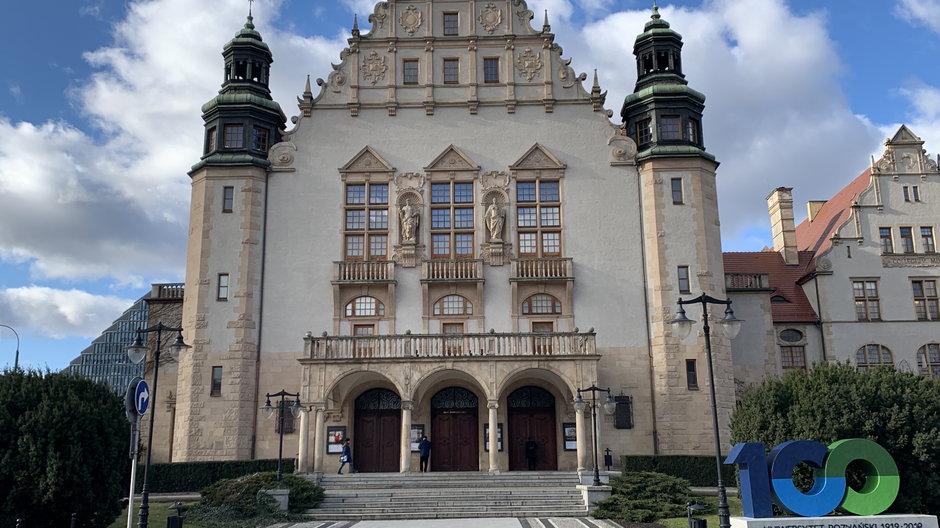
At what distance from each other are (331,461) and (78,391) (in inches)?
559

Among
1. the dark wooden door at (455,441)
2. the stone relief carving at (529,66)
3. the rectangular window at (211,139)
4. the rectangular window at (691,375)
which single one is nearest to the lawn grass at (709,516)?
the rectangular window at (691,375)

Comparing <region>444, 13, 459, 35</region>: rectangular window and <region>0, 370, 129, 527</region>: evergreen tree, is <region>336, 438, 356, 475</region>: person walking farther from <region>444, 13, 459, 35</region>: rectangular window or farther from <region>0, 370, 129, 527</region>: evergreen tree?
<region>444, 13, 459, 35</region>: rectangular window

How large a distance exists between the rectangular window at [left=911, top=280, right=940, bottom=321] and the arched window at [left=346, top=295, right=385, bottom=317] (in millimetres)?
24416

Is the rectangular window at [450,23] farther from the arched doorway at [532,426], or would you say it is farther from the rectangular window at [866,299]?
the rectangular window at [866,299]

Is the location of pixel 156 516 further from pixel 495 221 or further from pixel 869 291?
pixel 869 291

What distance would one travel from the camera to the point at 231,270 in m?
35.5

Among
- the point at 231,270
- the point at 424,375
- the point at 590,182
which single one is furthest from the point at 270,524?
the point at 590,182

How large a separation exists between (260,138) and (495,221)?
36.7ft

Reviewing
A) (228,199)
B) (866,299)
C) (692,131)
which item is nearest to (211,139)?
(228,199)

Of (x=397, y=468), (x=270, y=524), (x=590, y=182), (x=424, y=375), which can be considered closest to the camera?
(x=270, y=524)

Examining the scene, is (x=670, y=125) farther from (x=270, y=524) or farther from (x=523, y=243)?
(x=270, y=524)

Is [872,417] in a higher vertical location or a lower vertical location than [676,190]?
lower

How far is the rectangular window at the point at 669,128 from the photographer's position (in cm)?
3697

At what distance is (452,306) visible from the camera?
1399 inches
